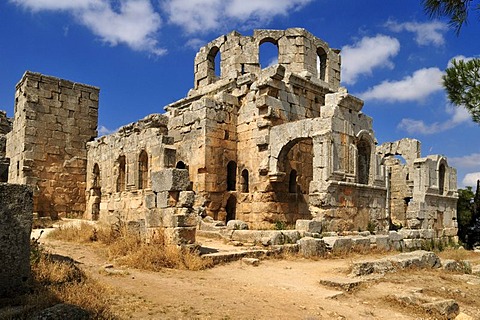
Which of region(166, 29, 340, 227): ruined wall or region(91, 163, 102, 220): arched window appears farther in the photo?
region(91, 163, 102, 220): arched window

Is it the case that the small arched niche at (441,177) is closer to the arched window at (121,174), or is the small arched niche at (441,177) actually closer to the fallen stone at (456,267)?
the fallen stone at (456,267)

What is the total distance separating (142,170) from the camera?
16172 millimetres

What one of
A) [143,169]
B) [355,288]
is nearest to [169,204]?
[355,288]

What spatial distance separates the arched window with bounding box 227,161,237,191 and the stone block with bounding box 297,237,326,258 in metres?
6.01

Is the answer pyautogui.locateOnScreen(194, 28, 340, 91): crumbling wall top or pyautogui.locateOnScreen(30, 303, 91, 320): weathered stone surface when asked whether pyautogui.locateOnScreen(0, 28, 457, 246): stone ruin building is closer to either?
pyautogui.locateOnScreen(194, 28, 340, 91): crumbling wall top

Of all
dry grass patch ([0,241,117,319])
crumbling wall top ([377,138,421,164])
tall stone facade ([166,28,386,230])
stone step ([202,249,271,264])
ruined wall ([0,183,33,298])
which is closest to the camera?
dry grass patch ([0,241,117,319])

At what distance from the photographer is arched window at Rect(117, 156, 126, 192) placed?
56.7 ft

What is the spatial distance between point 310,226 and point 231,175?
505cm

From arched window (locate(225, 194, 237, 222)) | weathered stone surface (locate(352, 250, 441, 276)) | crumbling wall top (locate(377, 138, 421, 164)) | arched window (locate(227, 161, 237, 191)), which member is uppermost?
crumbling wall top (locate(377, 138, 421, 164))

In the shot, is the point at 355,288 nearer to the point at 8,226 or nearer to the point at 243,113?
the point at 8,226

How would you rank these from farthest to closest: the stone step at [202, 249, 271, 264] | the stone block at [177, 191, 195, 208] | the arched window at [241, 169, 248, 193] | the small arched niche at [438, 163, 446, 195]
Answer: the small arched niche at [438, 163, 446, 195]
the arched window at [241, 169, 248, 193]
the stone block at [177, 191, 195, 208]
the stone step at [202, 249, 271, 264]

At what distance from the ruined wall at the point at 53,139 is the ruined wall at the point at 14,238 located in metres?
12.6

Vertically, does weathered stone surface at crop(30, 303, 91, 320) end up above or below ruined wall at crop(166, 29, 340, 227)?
below

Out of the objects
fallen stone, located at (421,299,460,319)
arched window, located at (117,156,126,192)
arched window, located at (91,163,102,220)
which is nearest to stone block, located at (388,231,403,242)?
fallen stone, located at (421,299,460,319)
